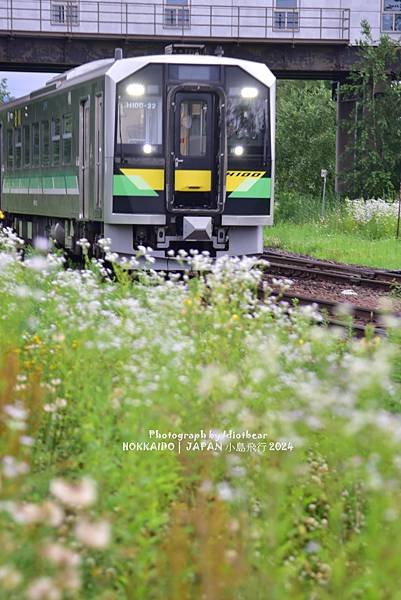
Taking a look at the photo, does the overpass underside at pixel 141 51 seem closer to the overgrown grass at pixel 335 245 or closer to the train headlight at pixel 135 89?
the overgrown grass at pixel 335 245

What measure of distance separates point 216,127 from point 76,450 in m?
10.1

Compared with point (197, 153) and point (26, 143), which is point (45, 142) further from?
point (197, 153)

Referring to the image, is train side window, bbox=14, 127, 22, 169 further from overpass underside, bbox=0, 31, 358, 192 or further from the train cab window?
overpass underside, bbox=0, 31, 358, 192

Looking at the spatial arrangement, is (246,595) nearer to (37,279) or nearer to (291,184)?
(37,279)

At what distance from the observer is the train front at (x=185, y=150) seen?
15133 millimetres

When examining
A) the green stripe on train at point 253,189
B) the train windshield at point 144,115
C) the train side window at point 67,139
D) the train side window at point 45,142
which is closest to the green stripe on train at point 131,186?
the train windshield at point 144,115

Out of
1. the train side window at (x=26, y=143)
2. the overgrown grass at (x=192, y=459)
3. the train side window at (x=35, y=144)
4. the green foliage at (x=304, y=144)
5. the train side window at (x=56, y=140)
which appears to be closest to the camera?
the overgrown grass at (x=192, y=459)

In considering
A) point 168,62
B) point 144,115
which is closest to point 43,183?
point 144,115

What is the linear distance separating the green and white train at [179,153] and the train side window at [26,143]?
454cm

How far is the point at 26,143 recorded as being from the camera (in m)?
21.0

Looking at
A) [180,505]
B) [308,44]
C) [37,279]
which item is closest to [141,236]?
[37,279]

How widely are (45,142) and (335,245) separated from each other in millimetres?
7527

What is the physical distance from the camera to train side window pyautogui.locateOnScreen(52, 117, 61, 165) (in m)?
18.1

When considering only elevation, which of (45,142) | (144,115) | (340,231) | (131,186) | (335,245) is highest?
(144,115)
